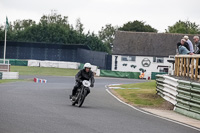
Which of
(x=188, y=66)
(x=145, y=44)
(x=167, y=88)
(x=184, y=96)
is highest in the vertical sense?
(x=145, y=44)

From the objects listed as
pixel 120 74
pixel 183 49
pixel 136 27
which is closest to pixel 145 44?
pixel 120 74

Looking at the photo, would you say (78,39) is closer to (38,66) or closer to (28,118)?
(38,66)

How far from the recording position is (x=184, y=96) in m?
18.0

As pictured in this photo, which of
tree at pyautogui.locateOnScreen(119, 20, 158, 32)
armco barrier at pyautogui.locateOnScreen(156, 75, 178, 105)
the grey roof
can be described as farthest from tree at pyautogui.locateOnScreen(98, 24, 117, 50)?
armco barrier at pyautogui.locateOnScreen(156, 75, 178, 105)

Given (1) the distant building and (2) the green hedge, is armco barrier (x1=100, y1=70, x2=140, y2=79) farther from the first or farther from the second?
(2) the green hedge

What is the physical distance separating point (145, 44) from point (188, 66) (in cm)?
6704

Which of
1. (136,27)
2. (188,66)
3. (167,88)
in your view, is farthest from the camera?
(136,27)

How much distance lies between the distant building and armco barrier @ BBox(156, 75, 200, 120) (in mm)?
62070

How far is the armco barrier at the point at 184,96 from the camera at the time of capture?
1667cm

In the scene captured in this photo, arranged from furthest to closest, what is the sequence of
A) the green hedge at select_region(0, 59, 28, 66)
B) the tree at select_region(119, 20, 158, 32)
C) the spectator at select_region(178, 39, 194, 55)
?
the tree at select_region(119, 20, 158, 32) < the green hedge at select_region(0, 59, 28, 66) < the spectator at select_region(178, 39, 194, 55)

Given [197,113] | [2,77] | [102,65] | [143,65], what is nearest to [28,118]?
[197,113]

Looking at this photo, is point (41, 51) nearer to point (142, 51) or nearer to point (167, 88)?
point (142, 51)

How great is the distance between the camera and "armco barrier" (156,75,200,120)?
16672 millimetres

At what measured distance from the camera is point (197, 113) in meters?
16.5
